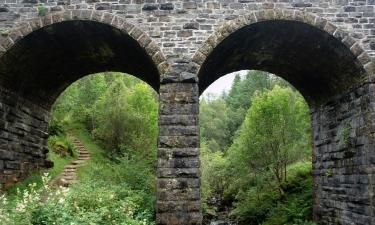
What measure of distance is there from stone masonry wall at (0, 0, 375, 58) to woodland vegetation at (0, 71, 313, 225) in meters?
4.30

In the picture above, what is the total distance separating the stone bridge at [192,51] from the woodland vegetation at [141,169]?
1.95 meters

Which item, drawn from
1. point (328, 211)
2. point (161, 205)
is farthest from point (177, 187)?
point (328, 211)

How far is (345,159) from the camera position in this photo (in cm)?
1184

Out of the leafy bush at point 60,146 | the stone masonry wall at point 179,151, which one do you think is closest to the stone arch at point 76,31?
the stone masonry wall at point 179,151

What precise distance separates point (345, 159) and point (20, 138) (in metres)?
9.92

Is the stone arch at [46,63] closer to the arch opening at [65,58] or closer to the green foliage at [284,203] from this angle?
the arch opening at [65,58]

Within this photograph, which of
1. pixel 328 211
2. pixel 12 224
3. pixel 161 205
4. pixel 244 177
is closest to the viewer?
pixel 12 224

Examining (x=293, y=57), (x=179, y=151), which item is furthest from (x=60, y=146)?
(x=293, y=57)

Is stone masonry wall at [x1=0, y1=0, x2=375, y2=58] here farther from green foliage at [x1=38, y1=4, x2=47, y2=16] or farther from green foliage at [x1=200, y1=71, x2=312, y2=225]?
green foliage at [x1=200, y1=71, x2=312, y2=225]

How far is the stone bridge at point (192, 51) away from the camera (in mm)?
10211

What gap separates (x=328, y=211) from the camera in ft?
43.2

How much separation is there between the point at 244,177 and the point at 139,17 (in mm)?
12812

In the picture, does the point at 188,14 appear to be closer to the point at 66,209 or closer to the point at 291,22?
the point at 291,22

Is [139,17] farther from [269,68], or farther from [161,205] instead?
[269,68]
